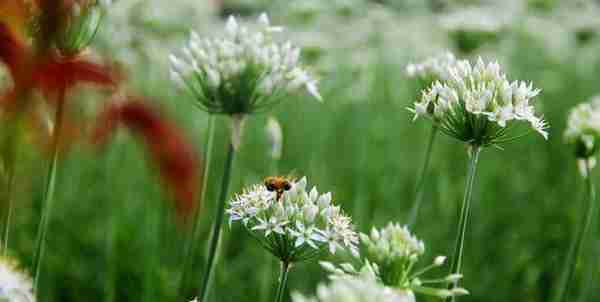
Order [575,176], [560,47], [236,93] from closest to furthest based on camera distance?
1. [236,93]
2. [575,176]
3. [560,47]

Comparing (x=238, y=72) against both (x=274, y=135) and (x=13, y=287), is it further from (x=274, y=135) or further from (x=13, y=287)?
(x=274, y=135)

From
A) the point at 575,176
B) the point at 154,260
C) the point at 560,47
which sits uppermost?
the point at 560,47

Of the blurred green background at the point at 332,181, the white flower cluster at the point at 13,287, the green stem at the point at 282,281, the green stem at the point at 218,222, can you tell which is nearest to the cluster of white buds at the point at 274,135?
the blurred green background at the point at 332,181

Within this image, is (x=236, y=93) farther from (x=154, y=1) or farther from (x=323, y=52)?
(x=323, y=52)

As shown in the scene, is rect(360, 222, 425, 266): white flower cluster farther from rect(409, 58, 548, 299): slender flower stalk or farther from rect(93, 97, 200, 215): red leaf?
rect(93, 97, 200, 215): red leaf

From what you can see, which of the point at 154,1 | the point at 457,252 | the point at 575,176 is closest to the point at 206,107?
the point at 457,252

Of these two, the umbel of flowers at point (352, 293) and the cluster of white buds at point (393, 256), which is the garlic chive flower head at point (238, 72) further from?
the umbel of flowers at point (352, 293)

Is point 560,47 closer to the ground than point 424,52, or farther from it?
farther from it
